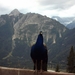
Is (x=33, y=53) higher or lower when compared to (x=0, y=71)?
higher

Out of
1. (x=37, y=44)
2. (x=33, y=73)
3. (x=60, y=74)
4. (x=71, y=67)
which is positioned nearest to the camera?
(x=60, y=74)

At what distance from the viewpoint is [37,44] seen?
9258mm

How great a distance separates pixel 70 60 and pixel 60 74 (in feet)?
206

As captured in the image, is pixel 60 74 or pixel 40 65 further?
pixel 40 65

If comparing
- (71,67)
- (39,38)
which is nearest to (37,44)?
(39,38)

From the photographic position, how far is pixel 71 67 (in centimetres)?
6844

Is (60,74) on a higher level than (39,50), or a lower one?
lower

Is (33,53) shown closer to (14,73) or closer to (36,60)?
(36,60)

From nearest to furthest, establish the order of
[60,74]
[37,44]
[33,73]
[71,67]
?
[60,74] < [33,73] < [37,44] < [71,67]

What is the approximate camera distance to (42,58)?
962 cm

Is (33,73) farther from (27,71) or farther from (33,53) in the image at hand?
(33,53)

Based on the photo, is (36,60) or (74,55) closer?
(36,60)

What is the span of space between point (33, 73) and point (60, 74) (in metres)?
1.05

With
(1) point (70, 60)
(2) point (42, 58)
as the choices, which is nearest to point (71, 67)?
(1) point (70, 60)
